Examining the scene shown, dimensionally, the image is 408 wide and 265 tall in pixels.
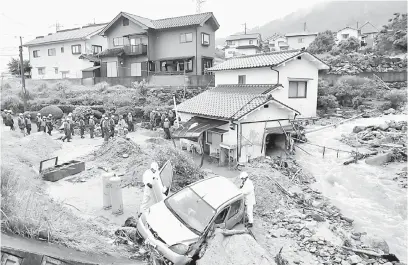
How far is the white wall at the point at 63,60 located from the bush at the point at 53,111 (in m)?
15.3

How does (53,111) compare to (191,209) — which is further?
(53,111)

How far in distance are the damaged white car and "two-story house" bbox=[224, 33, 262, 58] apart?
49.6m

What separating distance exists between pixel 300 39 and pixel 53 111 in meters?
47.5

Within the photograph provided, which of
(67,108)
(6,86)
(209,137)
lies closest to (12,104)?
(67,108)

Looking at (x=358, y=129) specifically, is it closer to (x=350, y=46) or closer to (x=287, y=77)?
(x=287, y=77)

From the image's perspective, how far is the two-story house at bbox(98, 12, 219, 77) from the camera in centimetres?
3198

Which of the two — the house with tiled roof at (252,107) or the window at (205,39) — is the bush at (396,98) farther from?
the window at (205,39)

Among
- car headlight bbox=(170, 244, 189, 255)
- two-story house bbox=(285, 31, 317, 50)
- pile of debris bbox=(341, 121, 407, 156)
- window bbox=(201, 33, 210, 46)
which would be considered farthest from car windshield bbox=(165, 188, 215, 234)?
two-story house bbox=(285, 31, 317, 50)

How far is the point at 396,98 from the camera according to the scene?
29609 mm

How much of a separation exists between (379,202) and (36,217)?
41.2 feet

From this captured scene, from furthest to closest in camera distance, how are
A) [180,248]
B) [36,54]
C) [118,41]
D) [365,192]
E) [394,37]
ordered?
[36,54] < [394,37] < [118,41] < [365,192] < [180,248]

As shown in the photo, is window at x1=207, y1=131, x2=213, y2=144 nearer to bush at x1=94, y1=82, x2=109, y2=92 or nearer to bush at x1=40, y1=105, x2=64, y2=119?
bush at x1=40, y1=105, x2=64, y2=119

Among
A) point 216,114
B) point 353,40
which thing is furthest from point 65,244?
point 353,40

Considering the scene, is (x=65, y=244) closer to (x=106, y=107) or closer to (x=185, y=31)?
(x=106, y=107)
